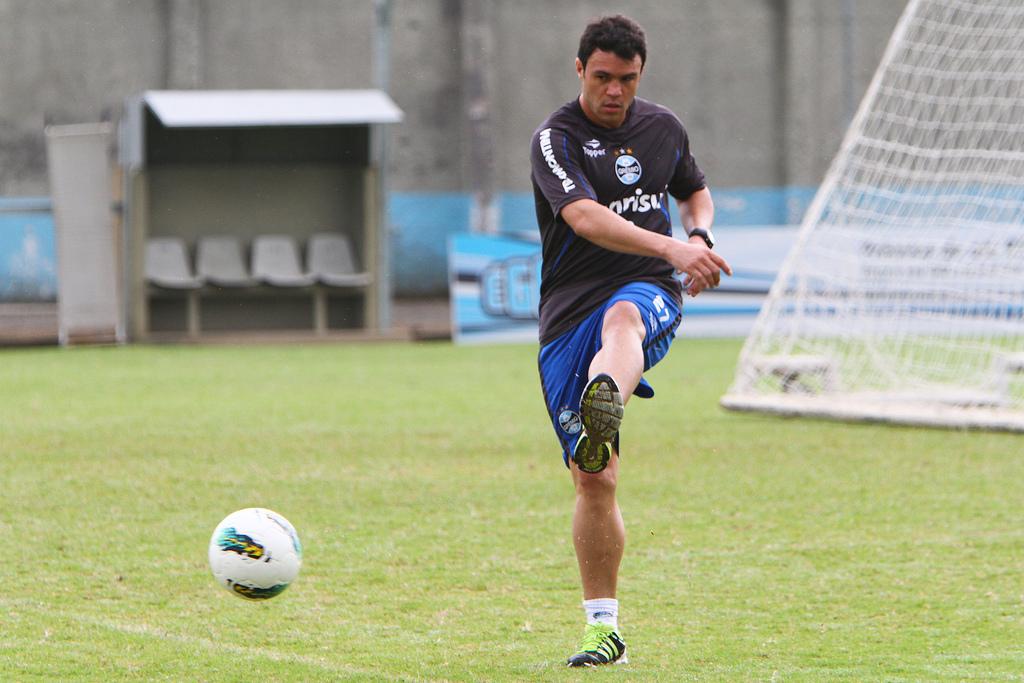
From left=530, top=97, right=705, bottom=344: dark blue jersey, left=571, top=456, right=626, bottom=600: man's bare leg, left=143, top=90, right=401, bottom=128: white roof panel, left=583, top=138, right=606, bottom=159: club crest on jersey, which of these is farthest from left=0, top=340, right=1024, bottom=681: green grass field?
left=143, top=90, right=401, bottom=128: white roof panel

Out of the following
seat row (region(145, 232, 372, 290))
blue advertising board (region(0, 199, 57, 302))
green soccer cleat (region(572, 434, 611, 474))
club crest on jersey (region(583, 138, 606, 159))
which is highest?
club crest on jersey (region(583, 138, 606, 159))

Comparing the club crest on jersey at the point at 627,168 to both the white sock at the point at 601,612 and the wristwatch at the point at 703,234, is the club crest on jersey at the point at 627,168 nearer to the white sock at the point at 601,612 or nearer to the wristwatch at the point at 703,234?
the wristwatch at the point at 703,234

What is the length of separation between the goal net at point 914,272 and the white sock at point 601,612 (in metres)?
6.72

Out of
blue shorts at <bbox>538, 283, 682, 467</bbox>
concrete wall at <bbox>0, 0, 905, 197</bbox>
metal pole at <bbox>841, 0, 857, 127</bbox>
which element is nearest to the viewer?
blue shorts at <bbox>538, 283, 682, 467</bbox>

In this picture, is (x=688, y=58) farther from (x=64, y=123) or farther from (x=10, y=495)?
(x=10, y=495)

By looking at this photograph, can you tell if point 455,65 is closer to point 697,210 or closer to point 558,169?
point 697,210

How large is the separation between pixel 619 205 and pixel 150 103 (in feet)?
50.6

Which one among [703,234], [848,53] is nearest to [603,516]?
[703,234]

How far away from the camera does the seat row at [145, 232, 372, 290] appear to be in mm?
20656

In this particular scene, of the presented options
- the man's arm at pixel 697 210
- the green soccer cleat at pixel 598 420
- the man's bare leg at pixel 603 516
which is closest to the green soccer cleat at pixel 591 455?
the green soccer cleat at pixel 598 420

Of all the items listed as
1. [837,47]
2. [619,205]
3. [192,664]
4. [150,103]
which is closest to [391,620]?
[192,664]

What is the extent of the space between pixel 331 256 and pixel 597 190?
55.7 ft

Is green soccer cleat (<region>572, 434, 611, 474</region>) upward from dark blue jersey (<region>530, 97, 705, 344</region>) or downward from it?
downward

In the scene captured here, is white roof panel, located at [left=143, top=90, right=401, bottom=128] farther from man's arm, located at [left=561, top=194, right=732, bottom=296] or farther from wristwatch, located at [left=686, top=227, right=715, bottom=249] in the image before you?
man's arm, located at [left=561, top=194, right=732, bottom=296]
